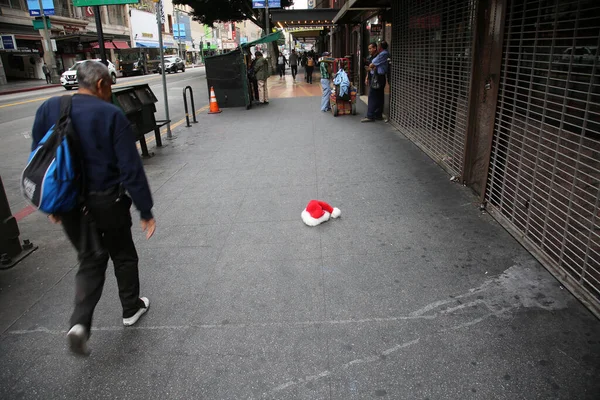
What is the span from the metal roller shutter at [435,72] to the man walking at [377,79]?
1.17 ft

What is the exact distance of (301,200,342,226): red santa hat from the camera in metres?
4.68

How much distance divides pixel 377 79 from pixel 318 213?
6.34m

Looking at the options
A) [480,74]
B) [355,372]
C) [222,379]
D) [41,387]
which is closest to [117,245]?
[41,387]

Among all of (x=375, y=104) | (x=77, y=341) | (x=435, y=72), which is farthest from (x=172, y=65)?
(x=77, y=341)

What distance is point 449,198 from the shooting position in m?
5.28

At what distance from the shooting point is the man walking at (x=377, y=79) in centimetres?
990

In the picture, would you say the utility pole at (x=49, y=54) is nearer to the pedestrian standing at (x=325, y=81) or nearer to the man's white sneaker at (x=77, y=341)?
the pedestrian standing at (x=325, y=81)

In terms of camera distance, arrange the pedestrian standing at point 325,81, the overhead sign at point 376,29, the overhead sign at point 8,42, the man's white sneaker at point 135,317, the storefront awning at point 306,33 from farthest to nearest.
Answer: the storefront awning at point 306,33
the overhead sign at point 8,42
the overhead sign at point 376,29
the pedestrian standing at point 325,81
the man's white sneaker at point 135,317

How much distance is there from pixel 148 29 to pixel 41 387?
195 ft

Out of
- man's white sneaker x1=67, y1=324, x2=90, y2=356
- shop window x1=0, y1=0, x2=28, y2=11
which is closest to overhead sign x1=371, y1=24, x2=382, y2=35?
man's white sneaker x1=67, y1=324, x2=90, y2=356

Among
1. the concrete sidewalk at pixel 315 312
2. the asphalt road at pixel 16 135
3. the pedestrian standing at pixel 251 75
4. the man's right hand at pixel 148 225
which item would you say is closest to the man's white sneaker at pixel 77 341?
the concrete sidewalk at pixel 315 312

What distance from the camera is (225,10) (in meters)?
37.0

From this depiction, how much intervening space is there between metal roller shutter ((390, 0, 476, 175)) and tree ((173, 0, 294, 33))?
27493mm

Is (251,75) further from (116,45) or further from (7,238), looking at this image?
(116,45)
